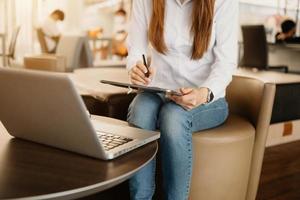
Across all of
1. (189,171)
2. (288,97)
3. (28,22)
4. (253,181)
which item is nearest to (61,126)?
(189,171)

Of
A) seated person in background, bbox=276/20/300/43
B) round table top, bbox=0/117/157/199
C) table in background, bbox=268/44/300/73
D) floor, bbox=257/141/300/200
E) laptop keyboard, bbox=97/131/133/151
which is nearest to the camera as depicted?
round table top, bbox=0/117/157/199

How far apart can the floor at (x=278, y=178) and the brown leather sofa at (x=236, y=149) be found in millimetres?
261

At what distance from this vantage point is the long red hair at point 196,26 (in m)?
1.24

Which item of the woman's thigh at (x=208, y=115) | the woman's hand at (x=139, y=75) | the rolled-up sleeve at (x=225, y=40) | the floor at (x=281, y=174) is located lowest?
the floor at (x=281, y=174)

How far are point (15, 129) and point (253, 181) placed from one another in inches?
38.1

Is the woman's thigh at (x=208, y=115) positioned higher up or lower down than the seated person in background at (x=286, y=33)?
lower down

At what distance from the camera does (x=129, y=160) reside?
72cm

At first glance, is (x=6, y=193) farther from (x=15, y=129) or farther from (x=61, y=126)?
(x=15, y=129)

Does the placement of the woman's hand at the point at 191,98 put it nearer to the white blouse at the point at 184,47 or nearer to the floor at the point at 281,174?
the white blouse at the point at 184,47

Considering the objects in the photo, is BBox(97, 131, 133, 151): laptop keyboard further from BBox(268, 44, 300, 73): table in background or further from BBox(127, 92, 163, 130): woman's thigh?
BBox(268, 44, 300, 73): table in background

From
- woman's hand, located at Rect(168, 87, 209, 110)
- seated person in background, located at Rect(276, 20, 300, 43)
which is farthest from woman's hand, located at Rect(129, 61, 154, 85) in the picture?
seated person in background, located at Rect(276, 20, 300, 43)

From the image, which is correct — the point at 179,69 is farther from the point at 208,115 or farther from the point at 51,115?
the point at 51,115

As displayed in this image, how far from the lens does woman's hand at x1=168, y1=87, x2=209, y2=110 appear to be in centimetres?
105

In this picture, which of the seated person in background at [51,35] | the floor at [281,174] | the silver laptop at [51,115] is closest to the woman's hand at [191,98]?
the silver laptop at [51,115]
